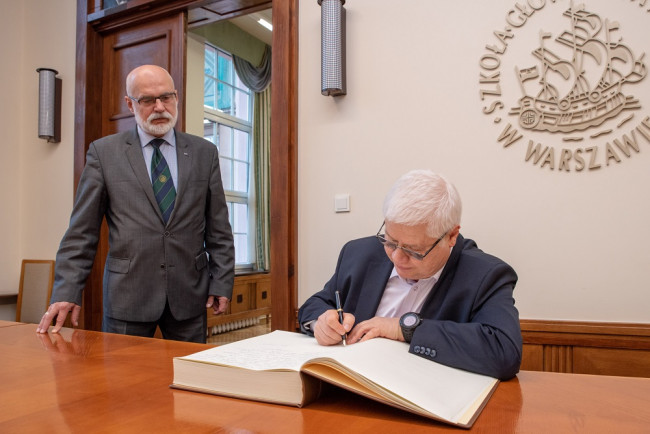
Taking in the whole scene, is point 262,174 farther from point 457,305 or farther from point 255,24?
point 457,305

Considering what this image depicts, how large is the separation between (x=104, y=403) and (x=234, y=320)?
538 centimetres

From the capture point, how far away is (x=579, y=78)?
2.41 meters

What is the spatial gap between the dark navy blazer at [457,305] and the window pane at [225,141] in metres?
5.40

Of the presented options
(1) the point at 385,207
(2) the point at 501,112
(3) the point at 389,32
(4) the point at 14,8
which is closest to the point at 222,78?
(4) the point at 14,8

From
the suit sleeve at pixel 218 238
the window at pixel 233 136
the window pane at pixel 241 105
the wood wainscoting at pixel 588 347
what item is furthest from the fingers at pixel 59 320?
the window pane at pixel 241 105

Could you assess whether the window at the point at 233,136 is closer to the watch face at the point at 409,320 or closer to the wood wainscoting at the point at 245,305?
the wood wainscoting at the point at 245,305

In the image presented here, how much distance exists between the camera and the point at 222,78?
7004mm

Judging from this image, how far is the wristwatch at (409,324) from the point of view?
47.3 inches

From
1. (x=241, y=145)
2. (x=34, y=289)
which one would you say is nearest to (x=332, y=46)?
(x=34, y=289)

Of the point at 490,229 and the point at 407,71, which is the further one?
the point at 407,71

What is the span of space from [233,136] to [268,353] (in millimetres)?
6364

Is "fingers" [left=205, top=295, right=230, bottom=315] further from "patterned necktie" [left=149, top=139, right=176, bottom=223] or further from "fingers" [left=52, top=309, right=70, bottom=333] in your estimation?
"fingers" [left=52, top=309, right=70, bottom=333]

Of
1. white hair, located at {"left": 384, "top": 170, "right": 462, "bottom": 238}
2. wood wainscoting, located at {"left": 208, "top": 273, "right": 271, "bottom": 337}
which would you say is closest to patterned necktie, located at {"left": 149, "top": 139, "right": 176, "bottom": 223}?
white hair, located at {"left": 384, "top": 170, "right": 462, "bottom": 238}

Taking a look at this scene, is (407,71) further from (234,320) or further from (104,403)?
(234,320)
